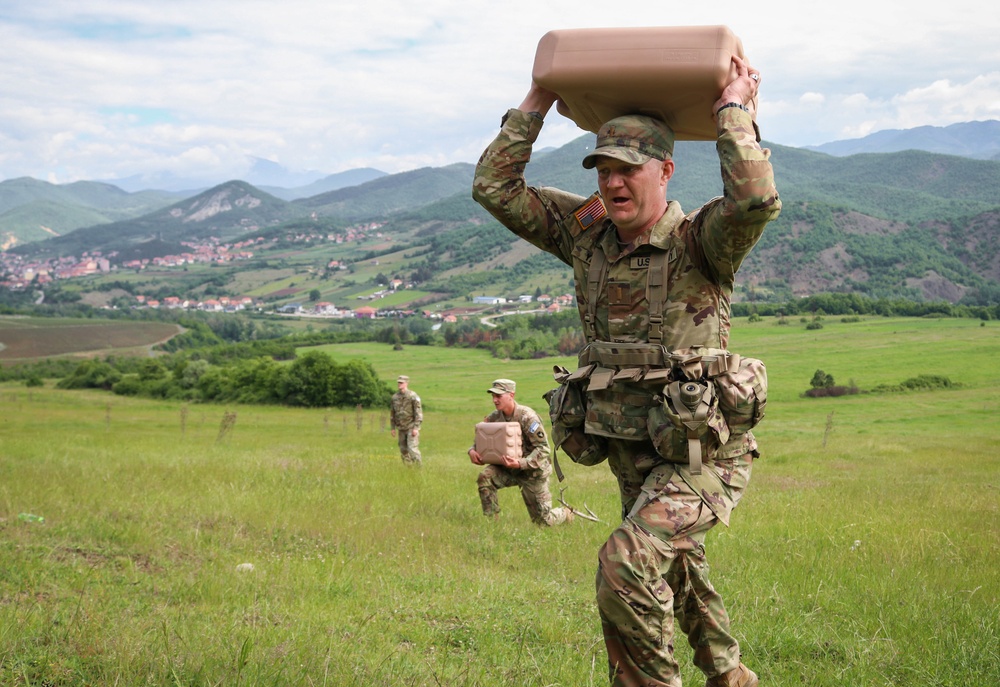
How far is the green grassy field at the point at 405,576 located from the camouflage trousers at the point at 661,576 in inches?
25.0

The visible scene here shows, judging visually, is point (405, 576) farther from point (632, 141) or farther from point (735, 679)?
point (632, 141)

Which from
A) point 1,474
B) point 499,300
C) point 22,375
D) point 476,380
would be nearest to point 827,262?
point 499,300

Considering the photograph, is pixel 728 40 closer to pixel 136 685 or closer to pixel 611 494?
pixel 136 685

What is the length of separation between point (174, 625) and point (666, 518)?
310 centimetres

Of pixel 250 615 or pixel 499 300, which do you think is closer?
pixel 250 615

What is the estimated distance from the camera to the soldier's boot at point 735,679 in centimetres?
439

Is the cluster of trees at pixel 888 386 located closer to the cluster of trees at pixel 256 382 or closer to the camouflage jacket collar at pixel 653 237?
the cluster of trees at pixel 256 382

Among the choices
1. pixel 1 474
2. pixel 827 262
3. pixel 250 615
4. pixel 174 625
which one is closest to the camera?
pixel 174 625

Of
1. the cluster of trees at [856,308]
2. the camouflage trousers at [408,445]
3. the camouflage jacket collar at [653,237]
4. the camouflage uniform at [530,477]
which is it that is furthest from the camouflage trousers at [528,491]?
the cluster of trees at [856,308]

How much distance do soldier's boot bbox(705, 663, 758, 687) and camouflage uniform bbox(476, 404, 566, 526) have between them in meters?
6.24

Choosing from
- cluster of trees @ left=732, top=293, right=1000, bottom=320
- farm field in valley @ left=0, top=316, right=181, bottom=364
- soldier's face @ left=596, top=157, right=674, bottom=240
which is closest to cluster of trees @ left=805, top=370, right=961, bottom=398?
cluster of trees @ left=732, top=293, right=1000, bottom=320

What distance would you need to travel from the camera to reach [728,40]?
4016 millimetres

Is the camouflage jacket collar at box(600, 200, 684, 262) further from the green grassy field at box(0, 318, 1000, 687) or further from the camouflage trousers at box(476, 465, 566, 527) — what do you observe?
the camouflage trousers at box(476, 465, 566, 527)

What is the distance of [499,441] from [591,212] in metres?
6.08
